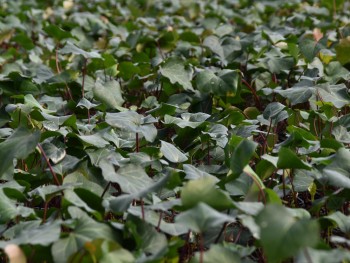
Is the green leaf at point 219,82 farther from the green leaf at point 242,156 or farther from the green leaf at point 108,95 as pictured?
the green leaf at point 242,156

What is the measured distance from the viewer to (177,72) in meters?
2.45

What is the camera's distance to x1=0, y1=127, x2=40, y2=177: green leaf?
5.01 feet

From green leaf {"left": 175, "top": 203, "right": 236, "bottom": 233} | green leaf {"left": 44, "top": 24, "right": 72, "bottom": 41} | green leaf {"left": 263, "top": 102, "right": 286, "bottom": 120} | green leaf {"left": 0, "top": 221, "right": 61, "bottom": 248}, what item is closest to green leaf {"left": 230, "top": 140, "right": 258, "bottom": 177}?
green leaf {"left": 175, "top": 203, "right": 236, "bottom": 233}

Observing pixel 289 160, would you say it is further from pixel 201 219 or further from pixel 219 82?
pixel 219 82

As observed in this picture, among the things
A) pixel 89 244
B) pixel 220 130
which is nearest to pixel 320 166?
pixel 220 130

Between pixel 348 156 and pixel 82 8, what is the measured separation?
3.43m

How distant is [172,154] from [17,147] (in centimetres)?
42

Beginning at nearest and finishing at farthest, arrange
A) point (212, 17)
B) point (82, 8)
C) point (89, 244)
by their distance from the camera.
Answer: point (89, 244) < point (212, 17) < point (82, 8)

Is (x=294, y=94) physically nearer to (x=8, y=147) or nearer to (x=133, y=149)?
(x=133, y=149)

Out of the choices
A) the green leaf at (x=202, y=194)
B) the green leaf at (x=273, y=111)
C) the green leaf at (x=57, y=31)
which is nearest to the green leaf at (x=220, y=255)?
the green leaf at (x=202, y=194)

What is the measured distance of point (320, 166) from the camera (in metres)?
1.66

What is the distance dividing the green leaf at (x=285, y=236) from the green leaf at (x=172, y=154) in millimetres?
635

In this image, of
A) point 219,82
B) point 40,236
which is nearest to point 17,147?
point 40,236

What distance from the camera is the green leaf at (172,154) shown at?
1745mm
